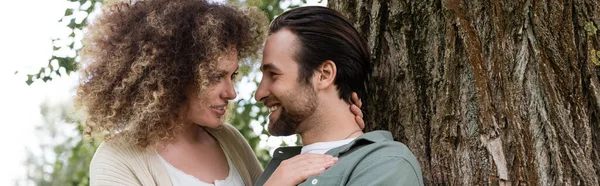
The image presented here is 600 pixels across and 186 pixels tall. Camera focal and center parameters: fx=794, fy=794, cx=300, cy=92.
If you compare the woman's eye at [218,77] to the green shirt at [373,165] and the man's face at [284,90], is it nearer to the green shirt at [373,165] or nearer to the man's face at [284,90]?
the man's face at [284,90]

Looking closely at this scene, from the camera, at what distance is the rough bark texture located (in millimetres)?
2916

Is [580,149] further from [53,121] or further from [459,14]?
[53,121]

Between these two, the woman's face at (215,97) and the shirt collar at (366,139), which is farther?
the woman's face at (215,97)

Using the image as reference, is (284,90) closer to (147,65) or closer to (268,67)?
(268,67)

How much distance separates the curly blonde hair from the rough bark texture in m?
0.94

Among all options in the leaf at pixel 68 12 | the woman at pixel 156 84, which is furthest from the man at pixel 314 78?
the leaf at pixel 68 12

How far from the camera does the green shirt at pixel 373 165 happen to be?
2.79 meters

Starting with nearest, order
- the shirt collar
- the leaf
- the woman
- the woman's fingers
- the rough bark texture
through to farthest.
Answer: the rough bark texture
the shirt collar
the woman
the woman's fingers
the leaf

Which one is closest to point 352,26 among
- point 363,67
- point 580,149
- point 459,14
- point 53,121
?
point 363,67

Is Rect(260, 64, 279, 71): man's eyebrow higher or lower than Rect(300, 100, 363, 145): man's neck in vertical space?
higher

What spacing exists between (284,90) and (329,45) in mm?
273

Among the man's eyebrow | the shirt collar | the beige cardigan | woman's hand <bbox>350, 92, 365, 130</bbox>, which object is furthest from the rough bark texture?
the beige cardigan

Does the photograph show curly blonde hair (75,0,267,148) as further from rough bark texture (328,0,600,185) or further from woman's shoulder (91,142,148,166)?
rough bark texture (328,0,600,185)

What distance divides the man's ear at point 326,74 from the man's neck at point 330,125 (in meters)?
0.08
